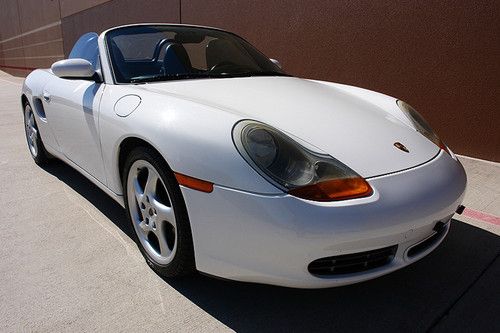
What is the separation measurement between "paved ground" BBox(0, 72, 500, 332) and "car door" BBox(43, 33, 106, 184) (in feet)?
1.48

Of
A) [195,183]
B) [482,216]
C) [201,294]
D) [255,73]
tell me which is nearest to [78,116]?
[255,73]

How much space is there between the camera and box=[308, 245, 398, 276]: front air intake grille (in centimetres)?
159

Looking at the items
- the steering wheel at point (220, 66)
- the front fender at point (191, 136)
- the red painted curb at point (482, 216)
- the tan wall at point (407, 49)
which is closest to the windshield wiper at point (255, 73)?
the steering wheel at point (220, 66)

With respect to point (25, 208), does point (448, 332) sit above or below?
above

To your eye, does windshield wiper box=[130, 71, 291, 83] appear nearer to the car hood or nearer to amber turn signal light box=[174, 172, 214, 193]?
the car hood

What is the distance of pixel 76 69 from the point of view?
252cm

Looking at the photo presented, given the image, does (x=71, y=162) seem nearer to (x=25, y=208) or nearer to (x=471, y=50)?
(x=25, y=208)

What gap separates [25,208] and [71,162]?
47 cm

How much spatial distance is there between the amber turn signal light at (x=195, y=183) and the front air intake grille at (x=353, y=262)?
0.50 m

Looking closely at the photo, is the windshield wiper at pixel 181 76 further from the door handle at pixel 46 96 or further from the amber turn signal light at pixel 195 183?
the door handle at pixel 46 96

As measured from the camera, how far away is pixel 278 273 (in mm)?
1598

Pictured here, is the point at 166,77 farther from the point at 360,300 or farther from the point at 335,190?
the point at 360,300

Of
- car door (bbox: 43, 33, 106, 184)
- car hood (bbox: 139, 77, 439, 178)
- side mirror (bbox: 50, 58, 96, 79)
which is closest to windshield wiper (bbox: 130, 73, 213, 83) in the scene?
car hood (bbox: 139, 77, 439, 178)

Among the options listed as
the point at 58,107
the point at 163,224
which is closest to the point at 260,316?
the point at 163,224
